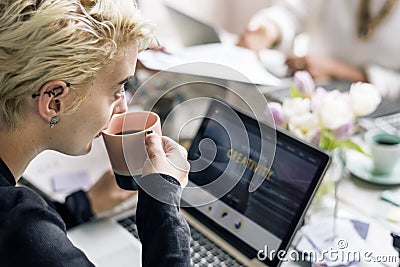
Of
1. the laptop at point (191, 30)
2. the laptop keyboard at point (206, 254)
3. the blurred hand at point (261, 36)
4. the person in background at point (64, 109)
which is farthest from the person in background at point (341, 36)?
the person in background at point (64, 109)

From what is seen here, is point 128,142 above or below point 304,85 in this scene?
below

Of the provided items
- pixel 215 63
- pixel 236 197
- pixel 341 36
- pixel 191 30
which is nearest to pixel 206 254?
pixel 236 197

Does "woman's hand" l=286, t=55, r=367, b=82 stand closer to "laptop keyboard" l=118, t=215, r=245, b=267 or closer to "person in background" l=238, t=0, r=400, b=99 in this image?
"person in background" l=238, t=0, r=400, b=99

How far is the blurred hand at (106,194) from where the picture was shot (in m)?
1.12

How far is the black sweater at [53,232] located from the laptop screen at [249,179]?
7.5 inches

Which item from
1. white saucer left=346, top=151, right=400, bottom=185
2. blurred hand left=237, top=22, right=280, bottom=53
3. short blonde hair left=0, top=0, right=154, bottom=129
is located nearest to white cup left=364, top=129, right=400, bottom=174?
white saucer left=346, top=151, right=400, bottom=185

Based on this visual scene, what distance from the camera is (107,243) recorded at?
3.44 ft

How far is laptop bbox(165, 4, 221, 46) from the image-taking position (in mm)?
1646

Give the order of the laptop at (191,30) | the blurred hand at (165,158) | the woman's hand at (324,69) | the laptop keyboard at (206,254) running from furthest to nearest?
the woman's hand at (324,69)
the laptop at (191,30)
the laptop keyboard at (206,254)
the blurred hand at (165,158)

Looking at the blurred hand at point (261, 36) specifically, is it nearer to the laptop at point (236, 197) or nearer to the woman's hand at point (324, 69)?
the woman's hand at point (324, 69)

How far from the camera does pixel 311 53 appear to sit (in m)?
2.18

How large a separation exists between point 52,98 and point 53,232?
18 cm

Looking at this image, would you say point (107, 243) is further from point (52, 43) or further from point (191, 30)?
point (191, 30)

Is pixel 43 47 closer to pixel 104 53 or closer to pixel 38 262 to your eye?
pixel 104 53
